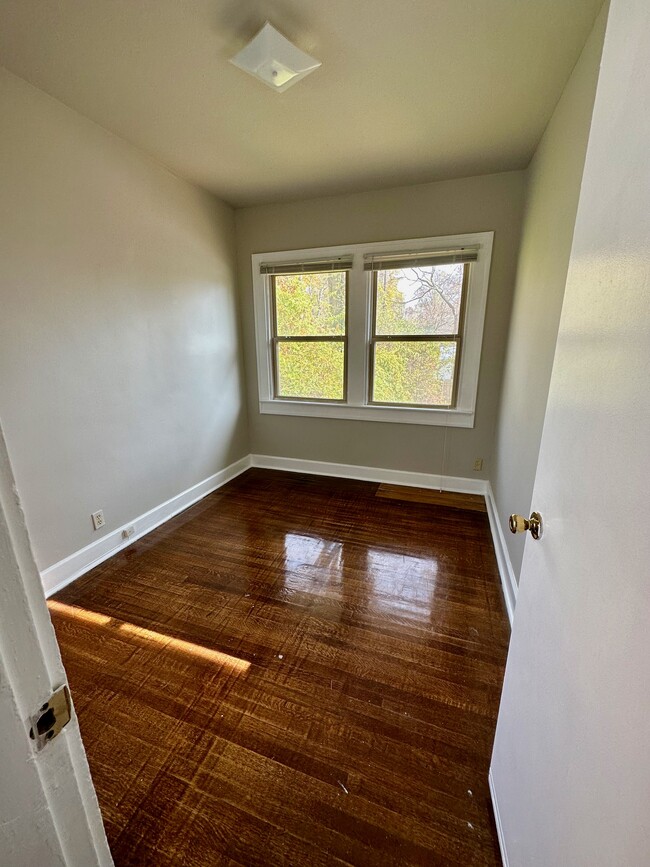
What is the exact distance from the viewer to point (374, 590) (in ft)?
6.56

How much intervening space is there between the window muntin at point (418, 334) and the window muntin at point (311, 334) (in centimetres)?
32

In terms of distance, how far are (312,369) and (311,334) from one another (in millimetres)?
329

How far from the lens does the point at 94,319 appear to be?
2.12 m

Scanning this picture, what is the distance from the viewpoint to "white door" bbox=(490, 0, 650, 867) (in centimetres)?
45

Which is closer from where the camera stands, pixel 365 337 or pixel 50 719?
pixel 50 719

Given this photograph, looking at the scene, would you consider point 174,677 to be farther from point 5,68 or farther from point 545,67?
point 545,67

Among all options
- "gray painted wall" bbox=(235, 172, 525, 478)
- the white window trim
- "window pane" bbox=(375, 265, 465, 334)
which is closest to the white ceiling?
"gray painted wall" bbox=(235, 172, 525, 478)

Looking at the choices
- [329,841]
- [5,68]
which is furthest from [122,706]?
[5,68]

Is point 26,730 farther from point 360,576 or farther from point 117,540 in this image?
point 117,540

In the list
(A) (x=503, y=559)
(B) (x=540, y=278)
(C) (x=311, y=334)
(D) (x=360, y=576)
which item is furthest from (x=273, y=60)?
(A) (x=503, y=559)

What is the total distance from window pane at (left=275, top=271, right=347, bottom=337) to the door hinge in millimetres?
3090

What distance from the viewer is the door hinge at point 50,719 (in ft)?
1.33

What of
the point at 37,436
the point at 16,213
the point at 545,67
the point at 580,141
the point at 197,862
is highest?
the point at 545,67

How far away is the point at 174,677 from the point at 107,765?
335 mm
